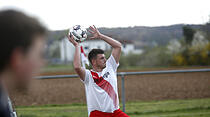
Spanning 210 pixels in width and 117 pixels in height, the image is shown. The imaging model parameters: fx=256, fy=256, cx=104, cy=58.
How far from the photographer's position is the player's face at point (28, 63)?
4.00 ft

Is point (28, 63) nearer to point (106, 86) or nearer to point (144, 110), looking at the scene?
point (106, 86)

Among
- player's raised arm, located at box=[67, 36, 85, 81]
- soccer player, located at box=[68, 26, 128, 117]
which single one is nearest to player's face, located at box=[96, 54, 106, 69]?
soccer player, located at box=[68, 26, 128, 117]

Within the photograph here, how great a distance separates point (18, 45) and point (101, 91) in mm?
3600

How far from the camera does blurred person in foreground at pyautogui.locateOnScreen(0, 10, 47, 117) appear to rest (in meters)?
1.19

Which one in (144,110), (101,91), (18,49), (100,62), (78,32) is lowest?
(144,110)

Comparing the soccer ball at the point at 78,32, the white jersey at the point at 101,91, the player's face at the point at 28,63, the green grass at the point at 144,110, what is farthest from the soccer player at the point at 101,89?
the green grass at the point at 144,110

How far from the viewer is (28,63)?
125 centimetres

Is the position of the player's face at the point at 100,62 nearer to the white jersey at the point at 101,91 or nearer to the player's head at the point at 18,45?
the white jersey at the point at 101,91

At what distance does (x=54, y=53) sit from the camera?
7156cm

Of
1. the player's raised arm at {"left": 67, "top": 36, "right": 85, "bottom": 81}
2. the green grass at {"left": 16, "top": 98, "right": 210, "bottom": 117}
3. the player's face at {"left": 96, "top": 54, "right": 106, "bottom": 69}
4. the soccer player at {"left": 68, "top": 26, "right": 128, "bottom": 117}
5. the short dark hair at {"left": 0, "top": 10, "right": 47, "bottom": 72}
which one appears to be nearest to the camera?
the short dark hair at {"left": 0, "top": 10, "right": 47, "bottom": 72}

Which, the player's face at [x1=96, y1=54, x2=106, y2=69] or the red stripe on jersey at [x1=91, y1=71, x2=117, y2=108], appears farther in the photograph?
the player's face at [x1=96, y1=54, x2=106, y2=69]

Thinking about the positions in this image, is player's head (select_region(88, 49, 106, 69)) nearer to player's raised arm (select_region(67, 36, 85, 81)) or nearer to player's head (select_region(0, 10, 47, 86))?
player's raised arm (select_region(67, 36, 85, 81))

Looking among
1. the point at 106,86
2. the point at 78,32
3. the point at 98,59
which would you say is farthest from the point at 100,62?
the point at 78,32

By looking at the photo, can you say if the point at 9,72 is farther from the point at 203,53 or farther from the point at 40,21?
the point at 203,53
